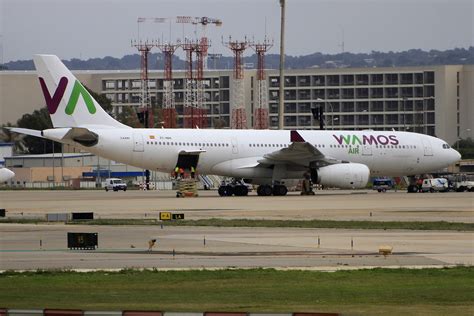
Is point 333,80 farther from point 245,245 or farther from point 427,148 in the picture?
point 245,245

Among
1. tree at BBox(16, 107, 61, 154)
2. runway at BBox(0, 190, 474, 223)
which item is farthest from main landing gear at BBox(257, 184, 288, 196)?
tree at BBox(16, 107, 61, 154)

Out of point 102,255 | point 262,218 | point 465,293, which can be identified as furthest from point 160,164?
point 465,293

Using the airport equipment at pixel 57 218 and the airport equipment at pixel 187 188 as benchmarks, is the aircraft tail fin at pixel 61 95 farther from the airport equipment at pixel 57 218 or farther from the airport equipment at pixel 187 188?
the airport equipment at pixel 57 218

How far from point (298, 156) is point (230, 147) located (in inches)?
153

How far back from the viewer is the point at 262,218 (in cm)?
4288

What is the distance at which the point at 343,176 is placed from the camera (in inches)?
2557

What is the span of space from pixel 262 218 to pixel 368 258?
51.9 feet

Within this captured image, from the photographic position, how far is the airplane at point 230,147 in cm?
6344

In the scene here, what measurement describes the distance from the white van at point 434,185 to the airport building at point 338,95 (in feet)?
252

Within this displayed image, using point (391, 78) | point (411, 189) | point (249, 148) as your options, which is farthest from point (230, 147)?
point (391, 78)

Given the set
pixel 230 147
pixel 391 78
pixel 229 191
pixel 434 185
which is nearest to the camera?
pixel 230 147

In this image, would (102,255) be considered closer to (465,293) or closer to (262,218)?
(465,293)

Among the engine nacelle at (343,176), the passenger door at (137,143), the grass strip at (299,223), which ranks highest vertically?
the passenger door at (137,143)

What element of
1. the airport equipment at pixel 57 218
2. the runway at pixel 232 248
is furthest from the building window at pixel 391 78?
the runway at pixel 232 248
